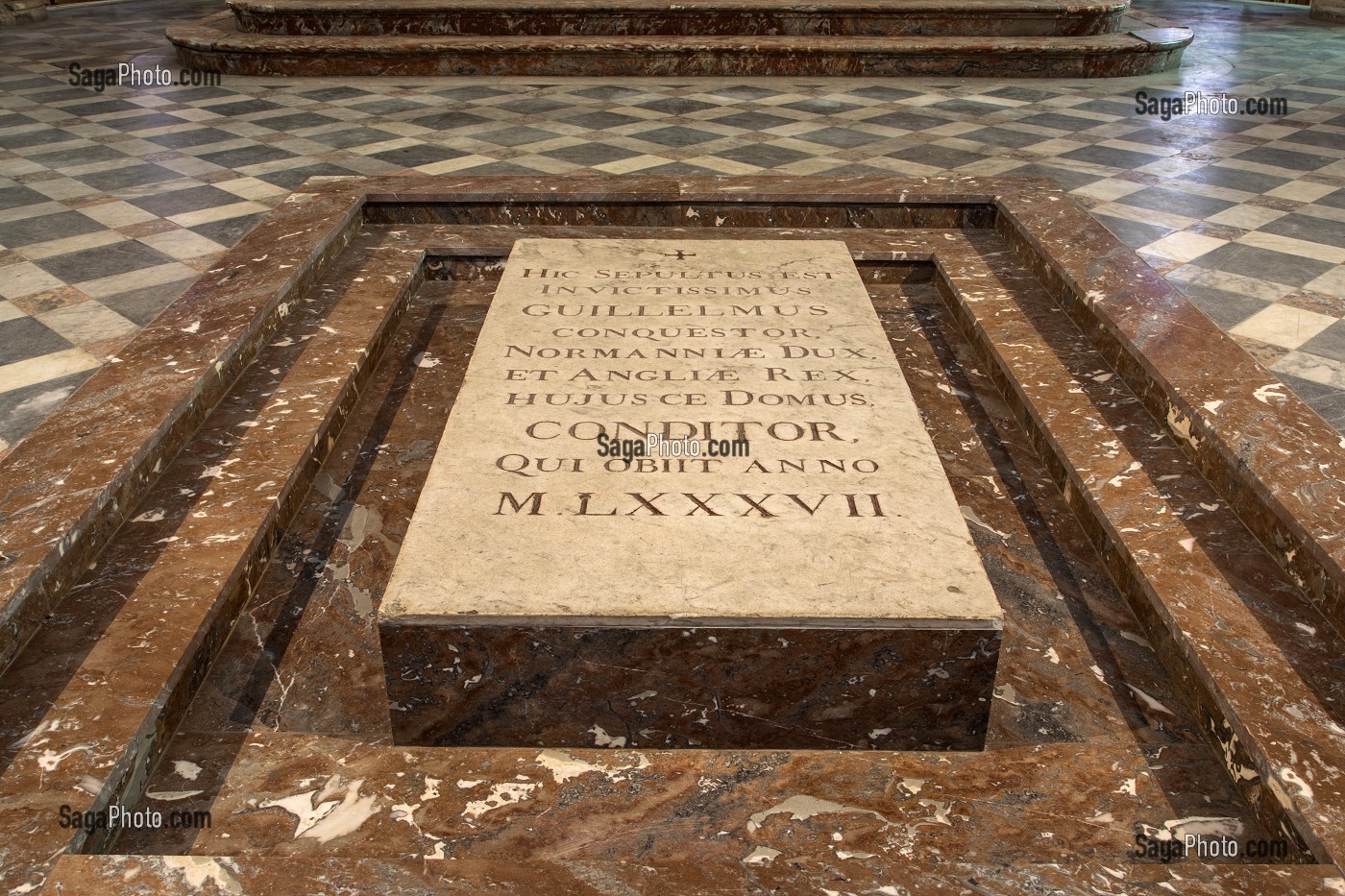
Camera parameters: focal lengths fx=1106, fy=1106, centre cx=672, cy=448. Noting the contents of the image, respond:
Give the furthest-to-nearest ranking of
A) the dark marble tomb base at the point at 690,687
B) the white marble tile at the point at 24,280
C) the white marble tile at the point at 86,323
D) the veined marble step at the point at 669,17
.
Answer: the veined marble step at the point at 669,17 < the white marble tile at the point at 24,280 < the white marble tile at the point at 86,323 < the dark marble tomb base at the point at 690,687

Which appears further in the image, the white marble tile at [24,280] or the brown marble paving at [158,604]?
the white marble tile at [24,280]

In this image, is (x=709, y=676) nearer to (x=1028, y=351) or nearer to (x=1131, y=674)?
(x=1131, y=674)

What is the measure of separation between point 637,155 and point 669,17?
2837 mm

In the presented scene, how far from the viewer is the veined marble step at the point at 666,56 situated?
25.8ft

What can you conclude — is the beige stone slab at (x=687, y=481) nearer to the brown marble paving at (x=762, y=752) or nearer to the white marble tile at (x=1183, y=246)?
the brown marble paving at (x=762, y=752)

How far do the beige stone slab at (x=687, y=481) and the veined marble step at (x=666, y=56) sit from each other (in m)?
5.57

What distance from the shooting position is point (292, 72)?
8.00 metres

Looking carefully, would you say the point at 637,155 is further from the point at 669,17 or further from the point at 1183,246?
the point at 669,17

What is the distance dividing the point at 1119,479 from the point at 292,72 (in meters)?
7.30

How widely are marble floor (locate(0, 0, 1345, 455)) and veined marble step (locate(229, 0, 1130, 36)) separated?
1.76 ft

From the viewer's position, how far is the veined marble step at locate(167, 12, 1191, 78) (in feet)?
25.8

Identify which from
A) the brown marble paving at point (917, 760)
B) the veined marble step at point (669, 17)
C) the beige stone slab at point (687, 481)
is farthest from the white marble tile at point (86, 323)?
the veined marble step at point (669, 17)

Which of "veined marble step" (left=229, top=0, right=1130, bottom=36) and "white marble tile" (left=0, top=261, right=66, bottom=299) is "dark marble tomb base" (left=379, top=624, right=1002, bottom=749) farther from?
"veined marble step" (left=229, top=0, right=1130, bottom=36)

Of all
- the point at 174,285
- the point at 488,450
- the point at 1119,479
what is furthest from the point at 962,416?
the point at 174,285
